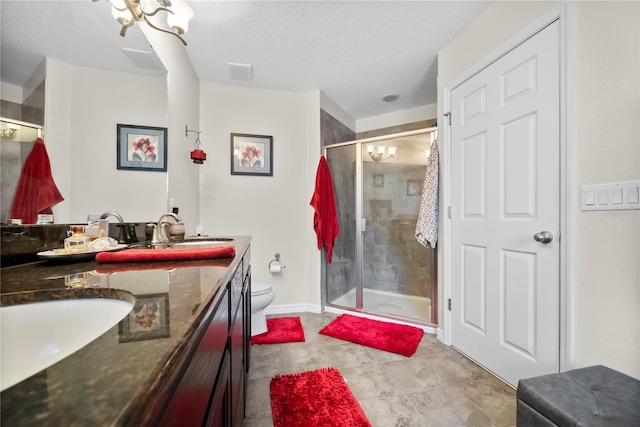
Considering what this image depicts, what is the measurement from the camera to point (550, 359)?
1301 mm

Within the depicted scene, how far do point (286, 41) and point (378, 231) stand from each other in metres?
2.14

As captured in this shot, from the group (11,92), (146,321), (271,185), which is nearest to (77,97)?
(11,92)

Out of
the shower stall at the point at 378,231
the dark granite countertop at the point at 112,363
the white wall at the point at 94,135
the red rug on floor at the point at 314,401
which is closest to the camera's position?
the dark granite countertop at the point at 112,363

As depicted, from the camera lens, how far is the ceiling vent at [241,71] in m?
2.32

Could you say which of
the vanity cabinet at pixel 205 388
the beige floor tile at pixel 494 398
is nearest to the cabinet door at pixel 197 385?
the vanity cabinet at pixel 205 388

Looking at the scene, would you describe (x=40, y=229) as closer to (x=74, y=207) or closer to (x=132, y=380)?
(x=74, y=207)

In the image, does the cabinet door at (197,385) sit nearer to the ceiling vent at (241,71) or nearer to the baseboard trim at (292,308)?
the baseboard trim at (292,308)

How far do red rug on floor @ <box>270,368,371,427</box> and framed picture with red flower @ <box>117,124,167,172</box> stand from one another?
1.44m

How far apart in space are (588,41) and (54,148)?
7.28ft

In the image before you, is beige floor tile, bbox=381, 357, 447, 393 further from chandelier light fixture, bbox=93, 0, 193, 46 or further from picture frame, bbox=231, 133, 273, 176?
chandelier light fixture, bbox=93, 0, 193, 46

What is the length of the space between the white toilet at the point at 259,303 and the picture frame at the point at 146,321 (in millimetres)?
1606

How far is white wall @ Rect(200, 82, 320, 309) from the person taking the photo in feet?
8.49

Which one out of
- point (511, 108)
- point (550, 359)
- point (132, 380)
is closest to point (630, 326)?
point (550, 359)

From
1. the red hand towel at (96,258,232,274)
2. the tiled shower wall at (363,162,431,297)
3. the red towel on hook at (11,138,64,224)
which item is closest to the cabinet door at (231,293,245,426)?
the red hand towel at (96,258,232,274)
